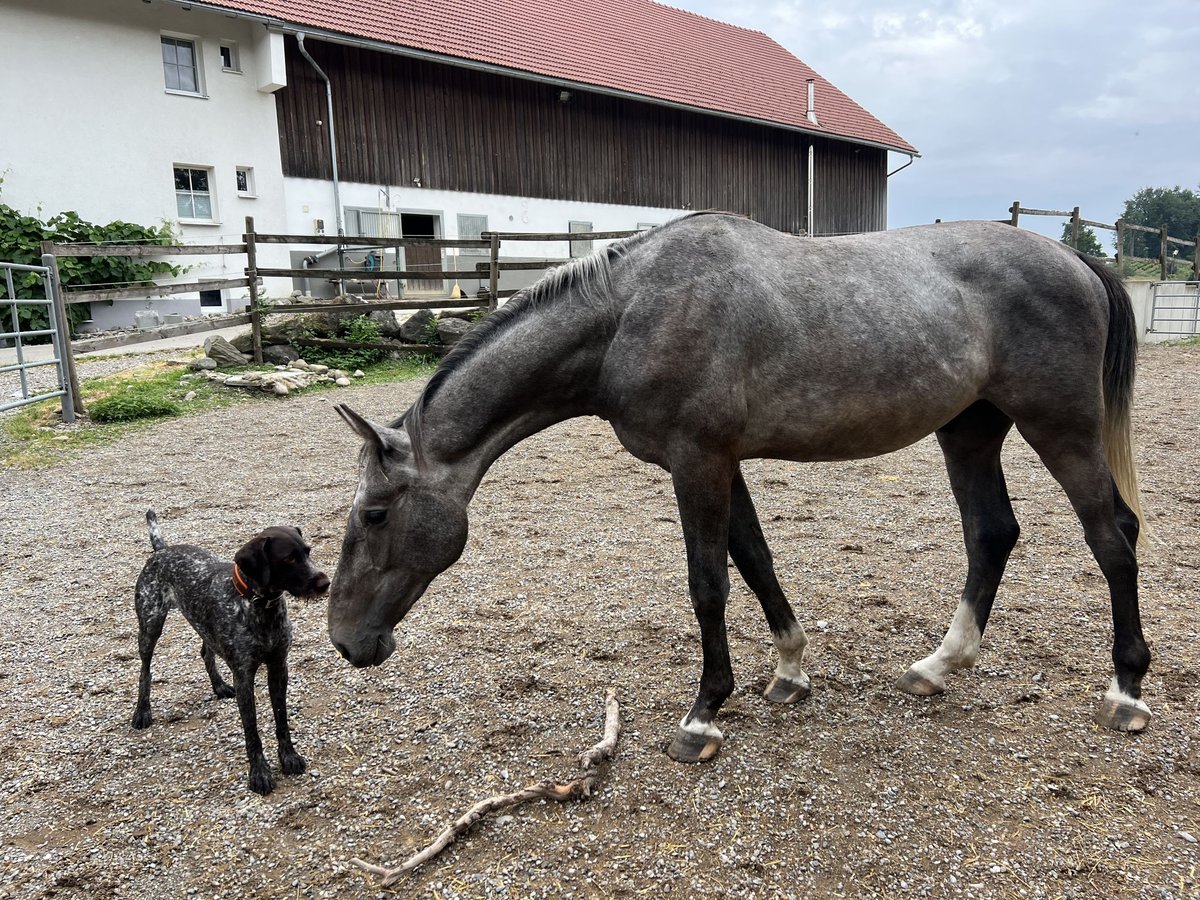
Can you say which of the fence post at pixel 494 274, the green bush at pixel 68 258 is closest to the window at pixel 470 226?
the fence post at pixel 494 274

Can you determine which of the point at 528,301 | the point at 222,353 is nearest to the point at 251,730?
the point at 528,301

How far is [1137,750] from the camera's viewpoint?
8.91 ft

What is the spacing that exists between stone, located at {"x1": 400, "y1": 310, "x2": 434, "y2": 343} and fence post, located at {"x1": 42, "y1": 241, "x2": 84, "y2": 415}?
525cm

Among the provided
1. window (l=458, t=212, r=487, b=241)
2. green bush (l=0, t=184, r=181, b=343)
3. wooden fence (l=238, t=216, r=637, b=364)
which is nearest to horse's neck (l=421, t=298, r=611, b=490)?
wooden fence (l=238, t=216, r=637, b=364)

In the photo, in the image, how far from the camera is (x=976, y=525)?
3.37 meters

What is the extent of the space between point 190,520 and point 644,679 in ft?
13.3

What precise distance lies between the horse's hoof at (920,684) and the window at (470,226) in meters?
18.5

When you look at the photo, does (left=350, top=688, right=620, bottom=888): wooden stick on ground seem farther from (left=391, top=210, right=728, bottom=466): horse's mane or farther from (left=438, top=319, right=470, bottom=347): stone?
(left=438, top=319, right=470, bottom=347): stone

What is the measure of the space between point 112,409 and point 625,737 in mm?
8688

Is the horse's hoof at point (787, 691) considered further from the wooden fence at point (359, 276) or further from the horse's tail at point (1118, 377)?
the wooden fence at point (359, 276)

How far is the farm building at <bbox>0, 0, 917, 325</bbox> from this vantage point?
15484mm

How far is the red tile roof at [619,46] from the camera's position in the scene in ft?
59.2

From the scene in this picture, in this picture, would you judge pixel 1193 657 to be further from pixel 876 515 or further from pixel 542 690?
pixel 542 690

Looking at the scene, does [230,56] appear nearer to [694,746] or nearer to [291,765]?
[291,765]
